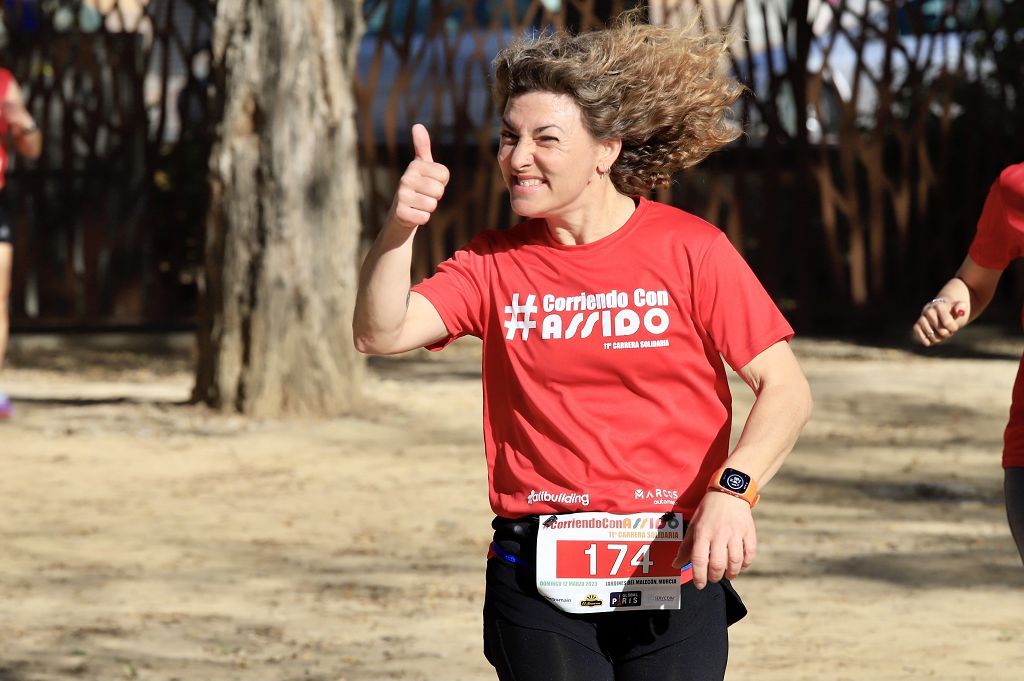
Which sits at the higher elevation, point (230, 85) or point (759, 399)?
point (230, 85)

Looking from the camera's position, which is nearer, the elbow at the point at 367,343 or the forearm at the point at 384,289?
the forearm at the point at 384,289

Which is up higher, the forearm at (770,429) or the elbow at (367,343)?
the elbow at (367,343)

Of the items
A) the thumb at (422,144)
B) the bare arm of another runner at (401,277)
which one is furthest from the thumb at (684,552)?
the thumb at (422,144)

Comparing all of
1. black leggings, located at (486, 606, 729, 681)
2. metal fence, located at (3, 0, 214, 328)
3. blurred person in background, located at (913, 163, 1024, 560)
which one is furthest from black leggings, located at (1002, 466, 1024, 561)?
metal fence, located at (3, 0, 214, 328)

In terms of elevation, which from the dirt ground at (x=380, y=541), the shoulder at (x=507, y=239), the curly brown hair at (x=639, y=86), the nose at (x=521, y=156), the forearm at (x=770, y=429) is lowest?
the dirt ground at (x=380, y=541)

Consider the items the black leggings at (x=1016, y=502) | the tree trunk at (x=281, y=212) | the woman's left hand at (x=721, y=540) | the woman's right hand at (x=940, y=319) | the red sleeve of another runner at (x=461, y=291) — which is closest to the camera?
the woman's left hand at (x=721, y=540)

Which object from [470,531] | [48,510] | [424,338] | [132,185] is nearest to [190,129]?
[132,185]

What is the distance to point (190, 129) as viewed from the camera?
1368 centimetres

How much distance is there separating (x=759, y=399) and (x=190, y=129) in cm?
1129

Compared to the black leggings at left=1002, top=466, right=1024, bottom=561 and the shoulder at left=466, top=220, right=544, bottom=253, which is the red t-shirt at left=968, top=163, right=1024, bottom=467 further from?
the shoulder at left=466, top=220, right=544, bottom=253

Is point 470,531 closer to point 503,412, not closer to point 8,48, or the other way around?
point 503,412

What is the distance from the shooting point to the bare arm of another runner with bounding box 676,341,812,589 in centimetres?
278

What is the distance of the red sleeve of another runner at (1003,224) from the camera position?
149 inches

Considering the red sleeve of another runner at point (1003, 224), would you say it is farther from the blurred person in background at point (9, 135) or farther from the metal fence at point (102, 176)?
the metal fence at point (102, 176)
